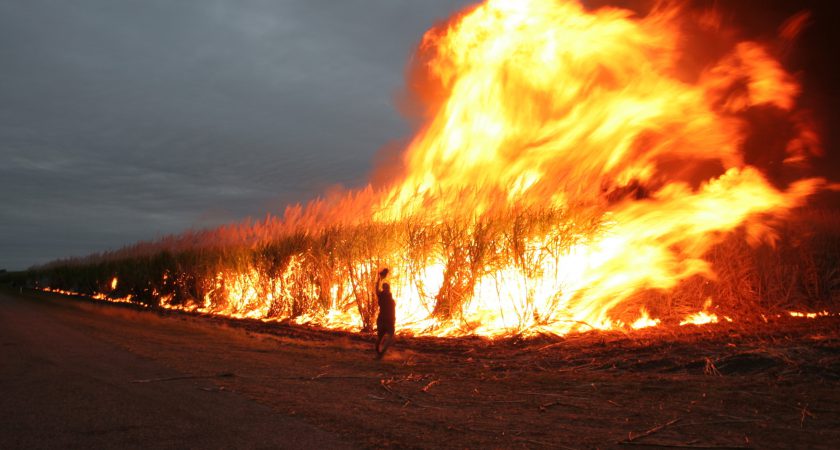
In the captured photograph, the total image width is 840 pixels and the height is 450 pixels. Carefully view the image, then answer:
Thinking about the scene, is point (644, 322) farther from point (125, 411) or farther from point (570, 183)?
point (125, 411)

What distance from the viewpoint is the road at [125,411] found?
156 inches

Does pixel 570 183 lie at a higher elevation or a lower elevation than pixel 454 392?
higher

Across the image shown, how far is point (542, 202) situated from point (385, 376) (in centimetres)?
445

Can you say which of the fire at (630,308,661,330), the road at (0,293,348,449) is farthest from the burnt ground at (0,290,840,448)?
the fire at (630,308,661,330)

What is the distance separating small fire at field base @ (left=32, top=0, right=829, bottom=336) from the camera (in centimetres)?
934

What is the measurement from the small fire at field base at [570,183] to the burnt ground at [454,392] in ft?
4.05

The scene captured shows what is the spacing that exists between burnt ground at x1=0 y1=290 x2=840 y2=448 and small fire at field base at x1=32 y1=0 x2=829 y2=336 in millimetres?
1235

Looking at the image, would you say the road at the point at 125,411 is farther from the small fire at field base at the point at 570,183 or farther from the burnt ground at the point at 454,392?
the small fire at field base at the point at 570,183

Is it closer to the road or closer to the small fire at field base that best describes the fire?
the small fire at field base

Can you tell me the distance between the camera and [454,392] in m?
5.77

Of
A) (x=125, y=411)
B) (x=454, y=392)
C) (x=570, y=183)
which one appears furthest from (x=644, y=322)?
(x=125, y=411)

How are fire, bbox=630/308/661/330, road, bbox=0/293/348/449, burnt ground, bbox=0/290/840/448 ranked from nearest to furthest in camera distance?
road, bbox=0/293/348/449, burnt ground, bbox=0/290/840/448, fire, bbox=630/308/661/330

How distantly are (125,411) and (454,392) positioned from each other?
2.74 m

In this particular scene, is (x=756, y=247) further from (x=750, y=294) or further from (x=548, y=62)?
(x=548, y=62)
